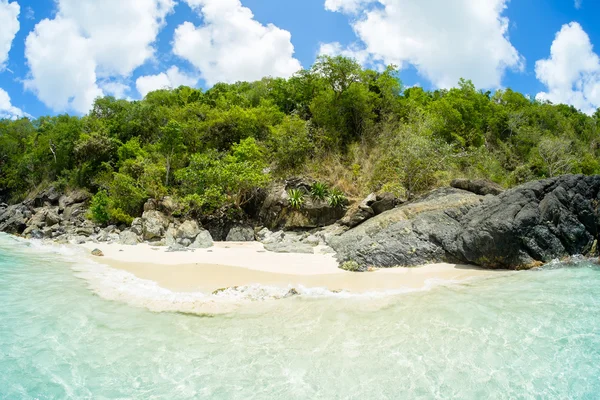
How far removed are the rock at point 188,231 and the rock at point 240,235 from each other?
1829 mm

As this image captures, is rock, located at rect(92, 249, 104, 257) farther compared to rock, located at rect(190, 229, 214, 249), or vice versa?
rock, located at rect(190, 229, 214, 249)

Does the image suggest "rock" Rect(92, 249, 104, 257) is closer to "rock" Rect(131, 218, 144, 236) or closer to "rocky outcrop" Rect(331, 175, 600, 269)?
"rock" Rect(131, 218, 144, 236)

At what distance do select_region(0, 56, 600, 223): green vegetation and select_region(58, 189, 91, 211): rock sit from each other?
3.83 ft

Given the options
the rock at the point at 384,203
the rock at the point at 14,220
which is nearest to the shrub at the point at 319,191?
the rock at the point at 384,203

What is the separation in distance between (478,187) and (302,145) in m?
11.6

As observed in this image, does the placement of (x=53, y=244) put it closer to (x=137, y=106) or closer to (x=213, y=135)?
(x=213, y=135)

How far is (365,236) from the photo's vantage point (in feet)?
46.0

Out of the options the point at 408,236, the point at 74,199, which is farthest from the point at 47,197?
the point at 408,236

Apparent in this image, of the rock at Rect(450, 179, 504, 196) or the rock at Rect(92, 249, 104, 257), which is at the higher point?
the rock at Rect(450, 179, 504, 196)

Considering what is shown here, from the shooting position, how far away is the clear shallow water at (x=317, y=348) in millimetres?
5090

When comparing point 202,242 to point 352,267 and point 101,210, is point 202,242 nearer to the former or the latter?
point 352,267

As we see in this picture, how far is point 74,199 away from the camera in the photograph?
31453 mm

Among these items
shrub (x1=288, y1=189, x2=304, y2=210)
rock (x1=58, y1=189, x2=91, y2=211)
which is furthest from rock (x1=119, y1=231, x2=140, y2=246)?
rock (x1=58, y1=189, x2=91, y2=211)

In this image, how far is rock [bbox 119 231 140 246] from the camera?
18500 mm
